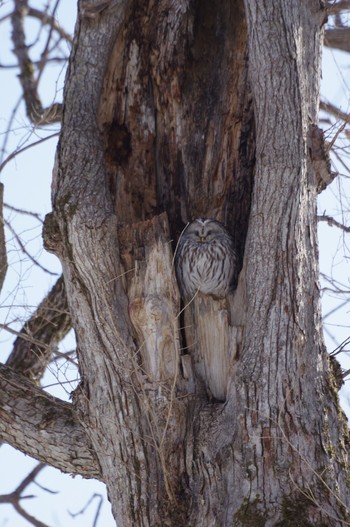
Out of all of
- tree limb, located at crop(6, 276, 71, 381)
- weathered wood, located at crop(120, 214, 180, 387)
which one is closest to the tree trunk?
weathered wood, located at crop(120, 214, 180, 387)

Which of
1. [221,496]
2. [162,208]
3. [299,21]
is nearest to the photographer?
[221,496]

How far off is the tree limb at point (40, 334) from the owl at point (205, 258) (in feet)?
4.53

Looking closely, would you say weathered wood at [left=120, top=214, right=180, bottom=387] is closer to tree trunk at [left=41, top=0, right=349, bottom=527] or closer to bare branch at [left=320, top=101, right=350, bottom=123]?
tree trunk at [left=41, top=0, right=349, bottom=527]

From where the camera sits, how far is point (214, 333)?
561 centimetres

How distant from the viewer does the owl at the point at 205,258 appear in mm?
6188

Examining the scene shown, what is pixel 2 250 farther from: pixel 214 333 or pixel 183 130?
pixel 214 333

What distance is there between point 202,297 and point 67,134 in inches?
54.1

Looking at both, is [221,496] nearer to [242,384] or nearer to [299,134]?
[242,384]

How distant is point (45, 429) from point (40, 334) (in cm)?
204

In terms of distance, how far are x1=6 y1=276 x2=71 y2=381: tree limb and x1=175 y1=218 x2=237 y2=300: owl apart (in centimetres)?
138

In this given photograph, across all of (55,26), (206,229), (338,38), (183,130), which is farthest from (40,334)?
(338,38)

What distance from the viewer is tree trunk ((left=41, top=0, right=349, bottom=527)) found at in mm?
4781

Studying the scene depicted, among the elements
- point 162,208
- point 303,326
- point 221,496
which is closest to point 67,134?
point 162,208

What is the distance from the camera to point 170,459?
4.98 meters
